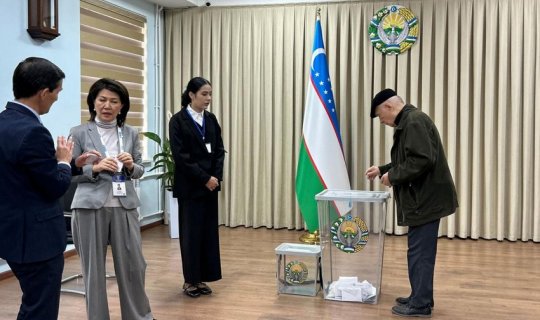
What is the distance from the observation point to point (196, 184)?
3561mm

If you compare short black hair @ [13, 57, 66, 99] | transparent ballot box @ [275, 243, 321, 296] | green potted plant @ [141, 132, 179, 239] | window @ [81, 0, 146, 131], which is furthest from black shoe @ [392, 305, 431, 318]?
window @ [81, 0, 146, 131]

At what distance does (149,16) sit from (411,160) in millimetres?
3952

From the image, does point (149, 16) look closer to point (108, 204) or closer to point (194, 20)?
point (194, 20)

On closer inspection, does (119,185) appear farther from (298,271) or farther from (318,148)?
(318,148)

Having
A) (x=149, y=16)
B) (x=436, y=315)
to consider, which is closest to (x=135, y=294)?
(x=436, y=315)

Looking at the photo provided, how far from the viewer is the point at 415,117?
316 cm

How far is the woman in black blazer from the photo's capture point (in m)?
3.56

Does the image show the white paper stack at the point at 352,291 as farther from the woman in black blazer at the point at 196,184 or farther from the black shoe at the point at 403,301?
the woman in black blazer at the point at 196,184

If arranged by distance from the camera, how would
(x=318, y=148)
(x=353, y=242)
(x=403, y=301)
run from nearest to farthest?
(x=403, y=301), (x=353, y=242), (x=318, y=148)

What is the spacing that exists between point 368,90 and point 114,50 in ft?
8.40

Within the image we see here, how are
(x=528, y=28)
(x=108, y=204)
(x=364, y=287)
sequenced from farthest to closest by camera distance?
(x=528, y=28) → (x=364, y=287) → (x=108, y=204)

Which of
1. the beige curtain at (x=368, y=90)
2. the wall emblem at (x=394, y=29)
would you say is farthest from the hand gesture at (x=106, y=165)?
the wall emblem at (x=394, y=29)

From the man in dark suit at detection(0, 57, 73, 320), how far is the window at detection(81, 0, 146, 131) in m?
3.15

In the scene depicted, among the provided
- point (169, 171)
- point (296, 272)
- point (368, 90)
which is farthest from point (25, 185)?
point (368, 90)
